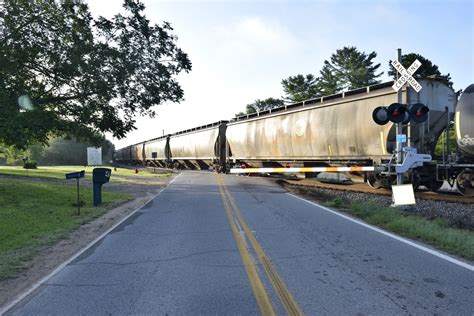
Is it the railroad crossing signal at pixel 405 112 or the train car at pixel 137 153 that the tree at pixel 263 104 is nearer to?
the train car at pixel 137 153

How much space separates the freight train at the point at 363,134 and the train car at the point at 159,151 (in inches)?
913

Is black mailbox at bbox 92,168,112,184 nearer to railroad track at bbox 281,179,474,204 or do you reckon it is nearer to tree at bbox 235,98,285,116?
railroad track at bbox 281,179,474,204

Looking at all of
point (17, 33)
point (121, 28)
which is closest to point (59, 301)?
point (17, 33)

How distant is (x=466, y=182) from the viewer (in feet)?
45.7

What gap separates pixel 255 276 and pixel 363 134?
11642 mm

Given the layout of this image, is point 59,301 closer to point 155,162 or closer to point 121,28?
point 121,28

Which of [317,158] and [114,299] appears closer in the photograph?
[114,299]

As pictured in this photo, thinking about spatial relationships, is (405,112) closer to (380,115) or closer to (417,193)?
(380,115)

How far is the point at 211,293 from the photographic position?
4930 millimetres

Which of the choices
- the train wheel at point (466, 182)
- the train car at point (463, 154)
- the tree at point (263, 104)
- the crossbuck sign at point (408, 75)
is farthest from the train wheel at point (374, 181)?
the tree at point (263, 104)

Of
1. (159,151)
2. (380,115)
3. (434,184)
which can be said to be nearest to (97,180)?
(380,115)

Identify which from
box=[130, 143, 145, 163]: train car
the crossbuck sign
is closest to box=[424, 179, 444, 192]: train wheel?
the crossbuck sign

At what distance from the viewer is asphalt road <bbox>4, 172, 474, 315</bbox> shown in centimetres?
450

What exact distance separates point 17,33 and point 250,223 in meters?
12.7
